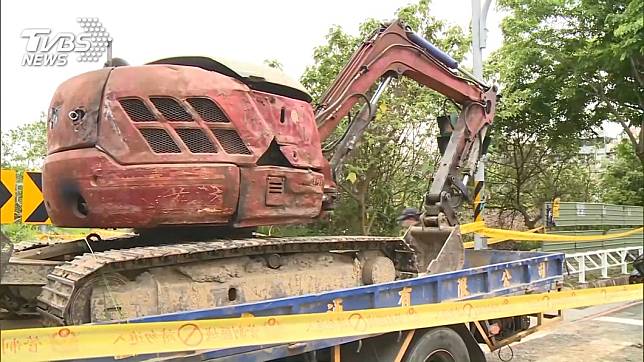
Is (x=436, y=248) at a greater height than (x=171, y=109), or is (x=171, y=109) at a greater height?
(x=171, y=109)

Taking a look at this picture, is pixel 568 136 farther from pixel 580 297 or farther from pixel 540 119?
pixel 580 297

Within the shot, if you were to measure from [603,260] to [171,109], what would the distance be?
1045 centimetres

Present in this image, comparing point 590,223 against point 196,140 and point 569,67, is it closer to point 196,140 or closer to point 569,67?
point 569,67

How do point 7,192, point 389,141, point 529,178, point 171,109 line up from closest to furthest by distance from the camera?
1. point 171,109
2. point 7,192
3. point 389,141
4. point 529,178

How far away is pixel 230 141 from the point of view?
5.23 m

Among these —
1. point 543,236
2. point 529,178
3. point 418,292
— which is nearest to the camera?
point 418,292

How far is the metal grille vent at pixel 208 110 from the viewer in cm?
508

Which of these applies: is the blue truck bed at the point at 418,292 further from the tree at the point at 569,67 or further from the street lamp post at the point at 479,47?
the tree at the point at 569,67

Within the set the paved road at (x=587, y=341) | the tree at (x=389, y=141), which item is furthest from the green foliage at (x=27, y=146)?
the paved road at (x=587, y=341)

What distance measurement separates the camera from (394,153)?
1545 cm

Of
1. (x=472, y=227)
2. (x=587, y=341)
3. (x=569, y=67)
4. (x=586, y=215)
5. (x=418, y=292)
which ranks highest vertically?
(x=569, y=67)

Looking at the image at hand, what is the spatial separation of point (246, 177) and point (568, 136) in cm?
1514

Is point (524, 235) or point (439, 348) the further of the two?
point (524, 235)

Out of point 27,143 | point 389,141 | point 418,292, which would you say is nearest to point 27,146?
point 27,143
